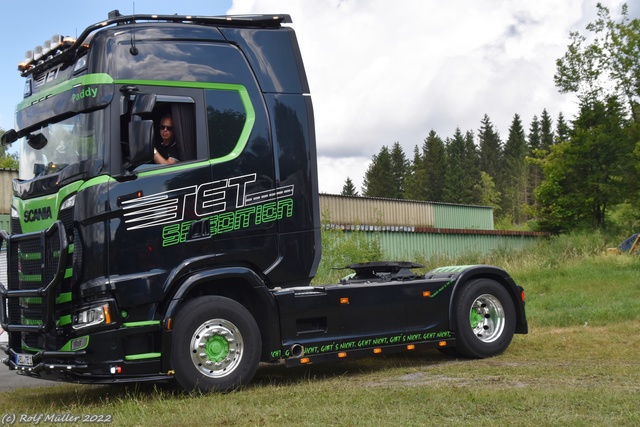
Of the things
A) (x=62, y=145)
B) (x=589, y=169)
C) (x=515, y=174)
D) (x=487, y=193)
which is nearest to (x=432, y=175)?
(x=487, y=193)

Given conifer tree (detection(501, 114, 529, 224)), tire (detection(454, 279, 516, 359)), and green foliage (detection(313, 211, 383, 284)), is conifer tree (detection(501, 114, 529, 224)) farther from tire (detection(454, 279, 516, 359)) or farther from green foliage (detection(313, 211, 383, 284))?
tire (detection(454, 279, 516, 359))

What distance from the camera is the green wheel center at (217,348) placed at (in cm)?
818

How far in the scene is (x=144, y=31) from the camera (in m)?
8.27

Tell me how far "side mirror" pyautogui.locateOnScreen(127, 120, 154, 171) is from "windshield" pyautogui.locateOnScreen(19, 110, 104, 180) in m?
0.38

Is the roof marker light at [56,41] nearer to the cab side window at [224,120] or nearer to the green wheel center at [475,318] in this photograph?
the cab side window at [224,120]

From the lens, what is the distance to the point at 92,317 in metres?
7.60

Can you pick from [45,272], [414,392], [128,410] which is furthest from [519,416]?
[45,272]

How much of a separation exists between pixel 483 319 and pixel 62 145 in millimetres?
5823

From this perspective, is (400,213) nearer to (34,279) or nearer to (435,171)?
(34,279)

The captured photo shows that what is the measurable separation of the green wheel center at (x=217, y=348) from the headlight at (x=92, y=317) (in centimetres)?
112

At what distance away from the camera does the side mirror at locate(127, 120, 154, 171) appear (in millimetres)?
7598

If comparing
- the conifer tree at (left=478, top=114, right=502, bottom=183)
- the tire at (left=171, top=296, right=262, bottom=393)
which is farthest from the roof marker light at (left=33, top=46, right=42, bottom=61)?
the conifer tree at (left=478, top=114, right=502, bottom=183)

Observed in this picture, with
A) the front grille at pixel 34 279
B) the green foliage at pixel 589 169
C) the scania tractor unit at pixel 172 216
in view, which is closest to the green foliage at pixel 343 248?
the scania tractor unit at pixel 172 216

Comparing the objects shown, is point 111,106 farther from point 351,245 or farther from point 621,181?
point 621,181
